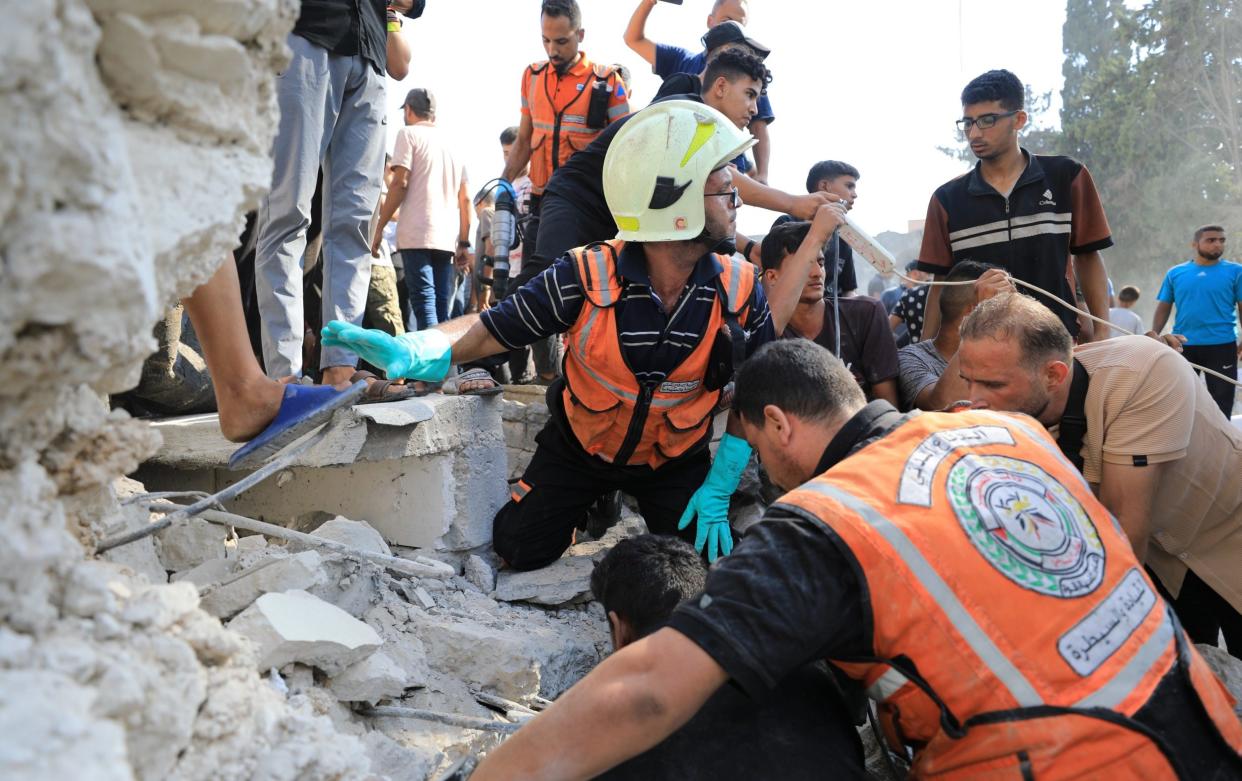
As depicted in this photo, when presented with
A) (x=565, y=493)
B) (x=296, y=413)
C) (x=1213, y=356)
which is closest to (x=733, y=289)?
(x=565, y=493)

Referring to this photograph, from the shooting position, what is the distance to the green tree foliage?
24.2 metres

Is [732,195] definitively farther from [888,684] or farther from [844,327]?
[888,684]

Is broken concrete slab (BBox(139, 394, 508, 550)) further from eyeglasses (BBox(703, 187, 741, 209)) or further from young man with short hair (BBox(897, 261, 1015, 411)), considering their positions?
young man with short hair (BBox(897, 261, 1015, 411))

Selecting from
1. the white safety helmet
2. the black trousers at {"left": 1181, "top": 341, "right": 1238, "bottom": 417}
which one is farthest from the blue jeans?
the black trousers at {"left": 1181, "top": 341, "right": 1238, "bottom": 417}

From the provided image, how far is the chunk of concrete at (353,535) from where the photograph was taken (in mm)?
3309

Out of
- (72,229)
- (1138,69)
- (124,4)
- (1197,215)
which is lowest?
(1197,215)

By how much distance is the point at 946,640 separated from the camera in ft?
5.99

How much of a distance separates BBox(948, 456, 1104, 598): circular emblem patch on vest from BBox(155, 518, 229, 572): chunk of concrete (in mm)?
2413

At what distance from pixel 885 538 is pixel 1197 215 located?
2794 centimetres

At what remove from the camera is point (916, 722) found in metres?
2.00

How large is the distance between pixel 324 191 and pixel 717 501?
2.08 metres

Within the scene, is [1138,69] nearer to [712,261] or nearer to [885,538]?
[712,261]

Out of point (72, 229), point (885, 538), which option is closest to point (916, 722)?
point (885, 538)

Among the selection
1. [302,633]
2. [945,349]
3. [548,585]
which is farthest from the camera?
[945,349]
